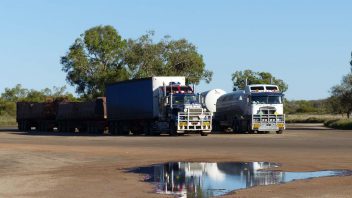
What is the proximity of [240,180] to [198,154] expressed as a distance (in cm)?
1026

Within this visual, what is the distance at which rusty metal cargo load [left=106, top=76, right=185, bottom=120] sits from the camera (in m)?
47.9

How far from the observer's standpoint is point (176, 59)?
87.6m

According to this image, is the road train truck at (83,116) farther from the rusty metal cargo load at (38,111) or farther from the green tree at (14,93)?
the green tree at (14,93)

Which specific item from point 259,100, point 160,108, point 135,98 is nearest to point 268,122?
point 259,100

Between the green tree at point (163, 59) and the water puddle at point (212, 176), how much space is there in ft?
210

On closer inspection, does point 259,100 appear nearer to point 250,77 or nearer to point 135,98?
point 135,98

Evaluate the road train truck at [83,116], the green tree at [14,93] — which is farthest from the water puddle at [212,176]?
the green tree at [14,93]

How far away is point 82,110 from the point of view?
60156 millimetres

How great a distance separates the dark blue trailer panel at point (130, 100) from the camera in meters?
48.6

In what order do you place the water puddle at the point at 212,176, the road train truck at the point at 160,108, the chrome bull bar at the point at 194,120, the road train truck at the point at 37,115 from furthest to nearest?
the road train truck at the point at 37,115
the road train truck at the point at 160,108
the chrome bull bar at the point at 194,120
the water puddle at the point at 212,176

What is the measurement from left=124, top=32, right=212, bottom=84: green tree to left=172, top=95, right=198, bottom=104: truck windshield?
38636 mm

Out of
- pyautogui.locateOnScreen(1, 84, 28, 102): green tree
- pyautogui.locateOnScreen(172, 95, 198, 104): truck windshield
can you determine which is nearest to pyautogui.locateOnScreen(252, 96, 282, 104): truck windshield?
pyautogui.locateOnScreen(172, 95, 198, 104): truck windshield

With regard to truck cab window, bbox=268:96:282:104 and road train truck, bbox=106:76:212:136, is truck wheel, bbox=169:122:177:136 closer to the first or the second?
road train truck, bbox=106:76:212:136

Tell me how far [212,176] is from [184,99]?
28403 mm
